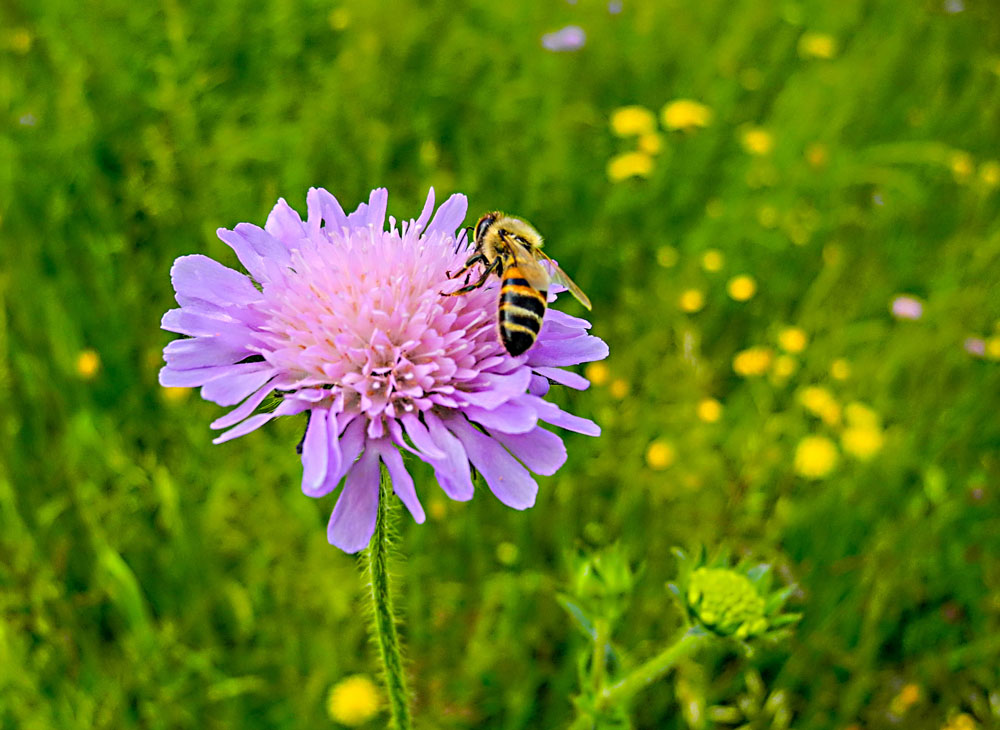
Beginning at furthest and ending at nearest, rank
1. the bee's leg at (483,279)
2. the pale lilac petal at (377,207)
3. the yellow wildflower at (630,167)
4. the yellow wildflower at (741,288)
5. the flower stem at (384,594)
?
1. the yellow wildflower at (630,167)
2. the yellow wildflower at (741,288)
3. the pale lilac petal at (377,207)
4. the bee's leg at (483,279)
5. the flower stem at (384,594)

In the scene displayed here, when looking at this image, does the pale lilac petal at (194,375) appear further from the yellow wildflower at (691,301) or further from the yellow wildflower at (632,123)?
the yellow wildflower at (632,123)

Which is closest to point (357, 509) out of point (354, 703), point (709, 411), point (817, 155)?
point (354, 703)

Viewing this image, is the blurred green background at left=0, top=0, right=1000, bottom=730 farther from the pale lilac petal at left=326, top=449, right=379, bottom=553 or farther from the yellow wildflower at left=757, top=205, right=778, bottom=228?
the pale lilac petal at left=326, top=449, right=379, bottom=553

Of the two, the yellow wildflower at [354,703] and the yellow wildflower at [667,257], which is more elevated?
the yellow wildflower at [667,257]

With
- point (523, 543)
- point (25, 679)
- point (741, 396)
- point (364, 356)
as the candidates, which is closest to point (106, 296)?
point (25, 679)

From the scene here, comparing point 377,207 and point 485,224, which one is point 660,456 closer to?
point 485,224

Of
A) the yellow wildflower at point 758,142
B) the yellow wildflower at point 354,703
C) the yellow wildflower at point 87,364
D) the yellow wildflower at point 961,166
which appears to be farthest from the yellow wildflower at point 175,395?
the yellow wildflower at point 961,166

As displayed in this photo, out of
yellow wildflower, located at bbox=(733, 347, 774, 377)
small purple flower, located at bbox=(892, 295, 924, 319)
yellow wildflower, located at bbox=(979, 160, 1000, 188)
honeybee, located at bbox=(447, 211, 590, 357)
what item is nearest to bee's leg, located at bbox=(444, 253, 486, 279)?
honeybee, located at bbox=(447, 211, 590, 357)
